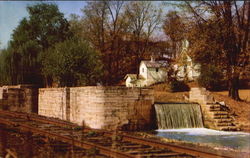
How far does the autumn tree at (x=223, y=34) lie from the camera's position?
1938 cm

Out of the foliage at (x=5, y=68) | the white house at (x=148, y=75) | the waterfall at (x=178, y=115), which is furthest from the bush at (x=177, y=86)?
the foliage at (x=5, y=68)

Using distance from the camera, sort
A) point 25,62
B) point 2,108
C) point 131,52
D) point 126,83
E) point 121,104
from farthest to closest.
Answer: point 131,52
point 126,83
point 25,62
point 2,108
point 121,104

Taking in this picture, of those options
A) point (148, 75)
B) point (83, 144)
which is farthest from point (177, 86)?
point (83, 144)

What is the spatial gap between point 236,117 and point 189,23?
600 centimetres

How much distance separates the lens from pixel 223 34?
777 inches

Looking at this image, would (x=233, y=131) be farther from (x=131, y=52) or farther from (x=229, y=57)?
(x=131, y=52)

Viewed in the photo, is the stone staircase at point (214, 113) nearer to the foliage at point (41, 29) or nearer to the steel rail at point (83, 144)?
the steel rail at point (83, 144)

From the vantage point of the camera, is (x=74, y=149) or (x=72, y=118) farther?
(x=72, y=118)

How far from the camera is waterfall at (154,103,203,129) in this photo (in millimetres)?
16281

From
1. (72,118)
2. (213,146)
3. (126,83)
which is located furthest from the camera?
(126,83)

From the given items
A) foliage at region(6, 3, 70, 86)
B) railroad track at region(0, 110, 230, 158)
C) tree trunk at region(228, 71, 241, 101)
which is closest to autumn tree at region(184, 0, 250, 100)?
tree trunk at region(228, 71, 241, 101)

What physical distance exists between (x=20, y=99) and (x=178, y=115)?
9.66 m

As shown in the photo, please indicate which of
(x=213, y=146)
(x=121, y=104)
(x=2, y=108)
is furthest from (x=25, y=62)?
(x=213, y=146)

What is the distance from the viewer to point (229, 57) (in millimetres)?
19828
